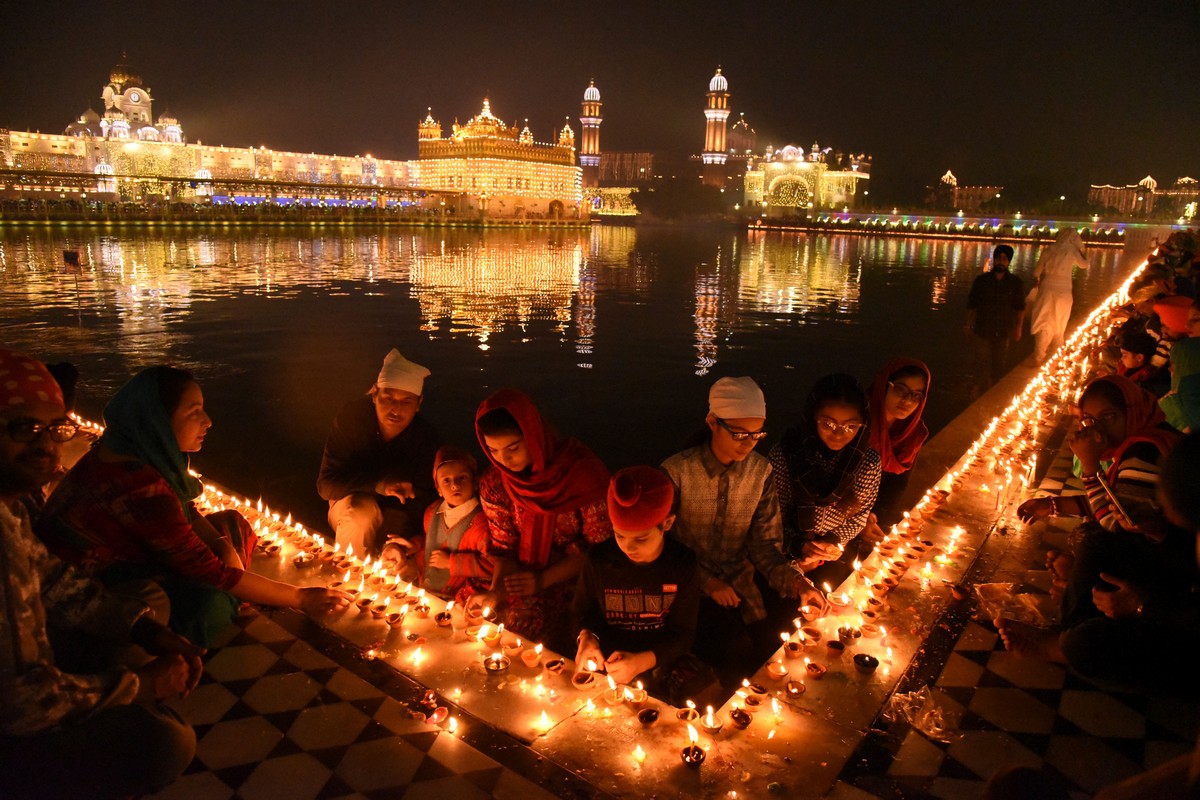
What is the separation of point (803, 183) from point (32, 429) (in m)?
103

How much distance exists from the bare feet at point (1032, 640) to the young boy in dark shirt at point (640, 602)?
4.46ft

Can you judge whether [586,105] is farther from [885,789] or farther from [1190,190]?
[885,789]

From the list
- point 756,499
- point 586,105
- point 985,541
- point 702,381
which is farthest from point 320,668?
point 586,105

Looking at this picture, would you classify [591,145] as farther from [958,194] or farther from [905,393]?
[905,393]

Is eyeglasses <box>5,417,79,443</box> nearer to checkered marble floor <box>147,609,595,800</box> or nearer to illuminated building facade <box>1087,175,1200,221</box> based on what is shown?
checkered marble floor <box>147,609,595,800</box>

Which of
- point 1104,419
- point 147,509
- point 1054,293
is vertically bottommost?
point 147,509

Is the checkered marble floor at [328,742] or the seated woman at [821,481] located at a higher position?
the seated woman at [821,481]

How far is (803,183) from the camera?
318ft

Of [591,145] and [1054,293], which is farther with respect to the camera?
[591,145]

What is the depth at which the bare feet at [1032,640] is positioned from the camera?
2998mm

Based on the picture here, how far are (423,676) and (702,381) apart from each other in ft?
22.7

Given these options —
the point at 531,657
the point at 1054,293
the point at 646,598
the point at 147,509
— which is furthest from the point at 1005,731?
the point at 1054,293

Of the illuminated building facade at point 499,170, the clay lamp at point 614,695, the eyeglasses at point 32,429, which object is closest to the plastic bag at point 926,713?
the clay lamp at point 614,695

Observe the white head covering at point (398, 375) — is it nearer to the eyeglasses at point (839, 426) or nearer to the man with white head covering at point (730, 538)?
the man with white head covering at point (730, 538)
